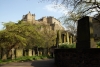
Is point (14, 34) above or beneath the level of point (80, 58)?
above

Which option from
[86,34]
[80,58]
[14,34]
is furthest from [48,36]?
[86,34]

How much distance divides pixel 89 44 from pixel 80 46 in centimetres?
94

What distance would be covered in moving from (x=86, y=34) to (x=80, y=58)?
1480mm

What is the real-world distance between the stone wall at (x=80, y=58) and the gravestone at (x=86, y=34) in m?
0.35

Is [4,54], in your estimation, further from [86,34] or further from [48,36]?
[48,36]

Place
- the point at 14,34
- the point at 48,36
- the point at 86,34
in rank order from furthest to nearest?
the point at 48,36 → the point at 14,34 → the point at 86,34

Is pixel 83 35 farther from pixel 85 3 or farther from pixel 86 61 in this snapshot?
pixel 85 3

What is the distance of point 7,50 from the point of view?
23.9 metres

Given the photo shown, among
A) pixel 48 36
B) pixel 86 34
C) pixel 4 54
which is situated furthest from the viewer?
pixel 48 36

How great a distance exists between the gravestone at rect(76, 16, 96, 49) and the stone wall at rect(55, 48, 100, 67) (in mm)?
350

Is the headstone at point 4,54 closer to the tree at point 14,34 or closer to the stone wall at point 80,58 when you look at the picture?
the tree at point 14,34

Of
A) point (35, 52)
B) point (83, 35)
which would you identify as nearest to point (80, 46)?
point (83, 35)

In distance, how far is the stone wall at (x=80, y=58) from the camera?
26.0 feet

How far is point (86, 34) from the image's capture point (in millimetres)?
8953
